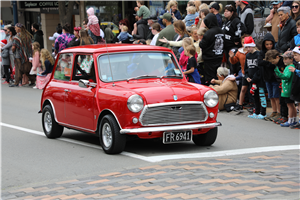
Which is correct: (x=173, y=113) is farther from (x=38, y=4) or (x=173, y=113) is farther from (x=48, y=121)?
(x=38, y=4)

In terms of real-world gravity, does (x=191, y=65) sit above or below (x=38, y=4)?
below

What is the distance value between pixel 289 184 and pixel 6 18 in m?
35.9

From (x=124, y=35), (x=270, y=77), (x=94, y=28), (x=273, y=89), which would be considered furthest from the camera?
(x=124, y=35)

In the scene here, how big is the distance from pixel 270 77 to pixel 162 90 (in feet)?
13.7

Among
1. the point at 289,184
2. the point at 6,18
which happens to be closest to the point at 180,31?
the point at 289,184


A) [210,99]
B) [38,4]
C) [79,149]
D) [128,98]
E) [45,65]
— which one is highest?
[38,4]

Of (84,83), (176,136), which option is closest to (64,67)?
(84,83)

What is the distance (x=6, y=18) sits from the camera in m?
37.9

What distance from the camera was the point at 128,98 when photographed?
718cm

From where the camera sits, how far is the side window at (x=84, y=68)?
27.4 feet

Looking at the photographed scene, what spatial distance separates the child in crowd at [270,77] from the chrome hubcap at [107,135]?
4.65 metres

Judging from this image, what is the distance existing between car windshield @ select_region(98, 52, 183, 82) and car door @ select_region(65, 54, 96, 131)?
283 millimetres

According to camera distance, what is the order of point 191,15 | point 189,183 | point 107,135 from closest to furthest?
point 189,183
point 107,135
point 191,15

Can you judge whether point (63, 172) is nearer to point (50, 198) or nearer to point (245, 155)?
point (50, 198)
